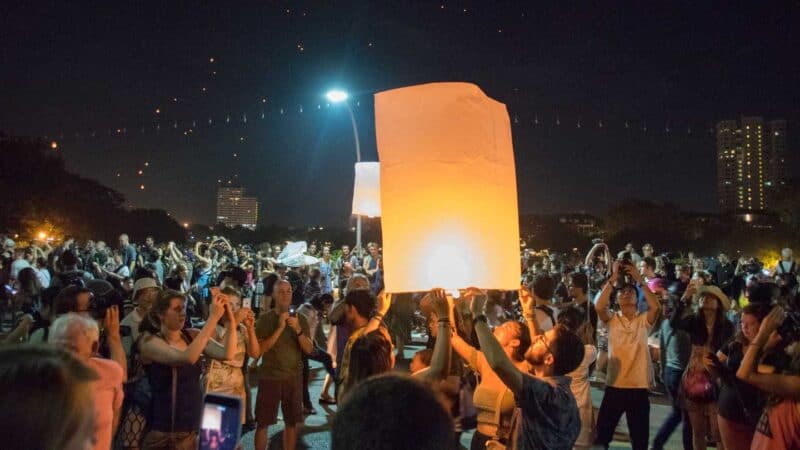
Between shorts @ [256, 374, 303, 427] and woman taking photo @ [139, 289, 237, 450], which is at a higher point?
woman taking photo @ [139, 289, 237, 450]

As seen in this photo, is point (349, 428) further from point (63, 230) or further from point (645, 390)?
point (63, 230)

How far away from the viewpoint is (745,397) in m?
4.55

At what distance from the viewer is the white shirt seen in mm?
5719

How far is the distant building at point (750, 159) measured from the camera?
65144 millimetres

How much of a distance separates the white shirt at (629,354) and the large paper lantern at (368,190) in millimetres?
2588

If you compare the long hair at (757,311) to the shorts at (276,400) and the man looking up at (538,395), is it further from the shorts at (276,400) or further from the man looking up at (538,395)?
the shorts at (276,400)

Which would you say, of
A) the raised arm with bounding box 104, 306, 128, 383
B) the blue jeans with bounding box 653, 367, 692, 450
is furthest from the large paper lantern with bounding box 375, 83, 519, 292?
the blue jeans with bounding box 653, 367, 692, 450

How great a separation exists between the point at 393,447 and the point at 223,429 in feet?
5.95

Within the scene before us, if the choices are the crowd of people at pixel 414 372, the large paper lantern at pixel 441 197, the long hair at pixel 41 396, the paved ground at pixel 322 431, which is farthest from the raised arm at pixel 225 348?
the long hair at pixel 41 396

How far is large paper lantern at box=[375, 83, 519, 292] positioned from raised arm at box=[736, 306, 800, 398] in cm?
191

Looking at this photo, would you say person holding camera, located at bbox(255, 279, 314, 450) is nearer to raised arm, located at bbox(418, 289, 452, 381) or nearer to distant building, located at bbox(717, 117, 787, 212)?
raised arm, located at bbox(418, 289, 452, 381)

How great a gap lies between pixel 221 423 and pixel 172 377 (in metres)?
1.35

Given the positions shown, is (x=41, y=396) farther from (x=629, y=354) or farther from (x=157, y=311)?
(x=629, y=354)

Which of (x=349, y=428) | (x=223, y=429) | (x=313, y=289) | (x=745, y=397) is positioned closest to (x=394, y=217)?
(x=223, y=429)
